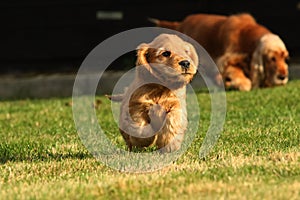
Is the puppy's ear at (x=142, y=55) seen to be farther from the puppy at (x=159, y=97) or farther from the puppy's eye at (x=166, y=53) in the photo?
the puppy's eye at (x=166, y=53)

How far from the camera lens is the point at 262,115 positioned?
762 cm

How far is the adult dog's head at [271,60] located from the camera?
10266 millimetres

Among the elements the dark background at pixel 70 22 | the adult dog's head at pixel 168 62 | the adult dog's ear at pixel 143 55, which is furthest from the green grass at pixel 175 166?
the dark background at pixel 70 22

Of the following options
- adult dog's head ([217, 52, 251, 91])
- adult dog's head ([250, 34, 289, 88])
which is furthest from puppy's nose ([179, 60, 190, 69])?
adult dog's head ([217, 52, 251, 91])

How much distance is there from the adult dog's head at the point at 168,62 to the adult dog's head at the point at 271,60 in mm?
5222

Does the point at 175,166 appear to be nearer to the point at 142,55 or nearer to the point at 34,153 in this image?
the point at 142,55

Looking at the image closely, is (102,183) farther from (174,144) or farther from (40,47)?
(40,47)

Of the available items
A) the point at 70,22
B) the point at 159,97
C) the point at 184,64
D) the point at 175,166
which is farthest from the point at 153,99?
the point at 70,22

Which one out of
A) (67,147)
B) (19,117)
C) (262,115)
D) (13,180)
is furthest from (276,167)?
(19,117)

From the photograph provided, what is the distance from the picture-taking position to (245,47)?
35.0 feet

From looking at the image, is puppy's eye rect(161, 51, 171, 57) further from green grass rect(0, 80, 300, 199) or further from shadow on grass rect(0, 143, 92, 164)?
shadow on grass rect(0, 143, 92, 164)

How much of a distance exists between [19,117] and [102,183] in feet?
15.3

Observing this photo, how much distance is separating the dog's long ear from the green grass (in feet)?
8.10

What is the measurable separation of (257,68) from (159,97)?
5.54 m
